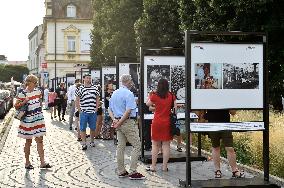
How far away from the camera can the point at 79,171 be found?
1112 centimetres

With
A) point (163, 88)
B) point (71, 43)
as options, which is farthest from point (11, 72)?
point (163, 88)

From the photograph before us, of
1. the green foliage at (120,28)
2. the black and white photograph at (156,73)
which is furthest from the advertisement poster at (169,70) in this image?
the green foliage at (120,28)

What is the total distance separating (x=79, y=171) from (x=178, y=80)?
2975mm

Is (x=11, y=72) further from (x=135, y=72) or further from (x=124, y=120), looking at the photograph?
(x=124, y=120)

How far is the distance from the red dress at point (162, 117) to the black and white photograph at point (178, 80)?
5.00ft

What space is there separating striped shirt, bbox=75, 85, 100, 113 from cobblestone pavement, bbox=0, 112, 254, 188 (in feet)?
3.56

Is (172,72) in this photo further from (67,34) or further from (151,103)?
(67,34)

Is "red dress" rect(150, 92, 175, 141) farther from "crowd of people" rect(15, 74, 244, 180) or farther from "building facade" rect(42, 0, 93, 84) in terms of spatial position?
"building facade" rect(42, 0, 93, 84)

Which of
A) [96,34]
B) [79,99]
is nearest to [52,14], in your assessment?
[96,34]

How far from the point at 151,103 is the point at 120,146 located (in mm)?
1014

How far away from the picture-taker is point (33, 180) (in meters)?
10.1

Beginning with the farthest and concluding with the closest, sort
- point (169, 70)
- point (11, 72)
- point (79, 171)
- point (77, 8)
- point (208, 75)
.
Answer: point (11, 72) < point (77, 8) < point (169, 70) < point (79, 171) < point (208, 75)

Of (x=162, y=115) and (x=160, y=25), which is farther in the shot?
(x=160, y=25)

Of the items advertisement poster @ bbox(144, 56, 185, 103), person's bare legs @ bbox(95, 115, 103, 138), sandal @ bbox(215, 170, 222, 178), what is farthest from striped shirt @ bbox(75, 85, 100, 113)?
sandal @ bbox(215, 170, 222, 178)
